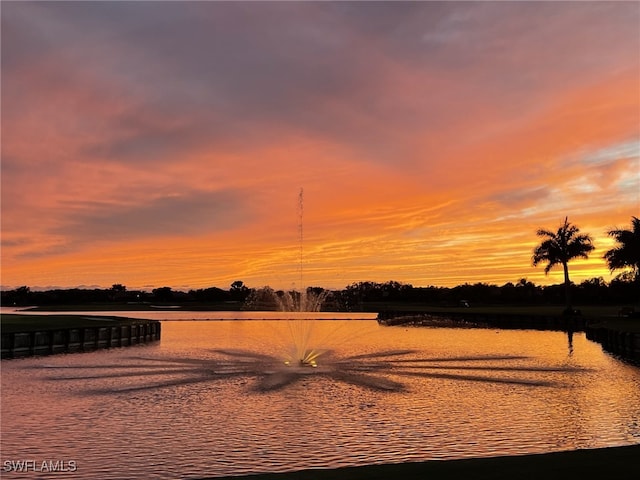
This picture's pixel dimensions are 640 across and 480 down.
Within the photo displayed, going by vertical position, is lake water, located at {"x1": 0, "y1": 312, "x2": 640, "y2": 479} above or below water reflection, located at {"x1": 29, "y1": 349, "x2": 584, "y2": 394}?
below

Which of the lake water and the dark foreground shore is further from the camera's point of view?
the lake water

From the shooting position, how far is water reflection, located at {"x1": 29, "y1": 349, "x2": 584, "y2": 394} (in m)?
30.6

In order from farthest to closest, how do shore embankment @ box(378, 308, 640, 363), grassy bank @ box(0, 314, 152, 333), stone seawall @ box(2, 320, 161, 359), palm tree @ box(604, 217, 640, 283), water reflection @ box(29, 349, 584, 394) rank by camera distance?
palm tree @ box(604, 217, 640, 283) < grassy bank @ box(0, 314, 152, 333) < shore embankment @ box(378, 308, 640, 363) < stone seawall @ box(2, 320, 161, 359) < water reflection @ box(29, 349, 584, 394)

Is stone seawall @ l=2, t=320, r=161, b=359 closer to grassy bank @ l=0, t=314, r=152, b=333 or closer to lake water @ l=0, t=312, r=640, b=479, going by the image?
grassy bank @ l=0, t=314, r=152, b=333

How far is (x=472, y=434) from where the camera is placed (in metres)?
18.8

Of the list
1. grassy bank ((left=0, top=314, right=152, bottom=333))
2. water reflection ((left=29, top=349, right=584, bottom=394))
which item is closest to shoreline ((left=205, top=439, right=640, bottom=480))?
water reflection ((left=29, top=349, right=584, bottom=394))

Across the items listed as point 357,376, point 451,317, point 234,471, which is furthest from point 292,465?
point 451,317

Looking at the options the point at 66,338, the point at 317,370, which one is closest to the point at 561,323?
the point at 317,370

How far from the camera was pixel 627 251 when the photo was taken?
7356 centimetres

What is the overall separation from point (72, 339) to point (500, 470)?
48.6 m

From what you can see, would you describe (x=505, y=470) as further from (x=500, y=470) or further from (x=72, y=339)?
(x=72, y=339)

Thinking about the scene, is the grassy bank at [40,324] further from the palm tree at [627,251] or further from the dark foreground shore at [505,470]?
the palm tree at [627,251]

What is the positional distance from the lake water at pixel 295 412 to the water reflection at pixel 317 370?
121 mm

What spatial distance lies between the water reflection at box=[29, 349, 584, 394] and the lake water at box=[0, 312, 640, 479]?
12 centimetres
